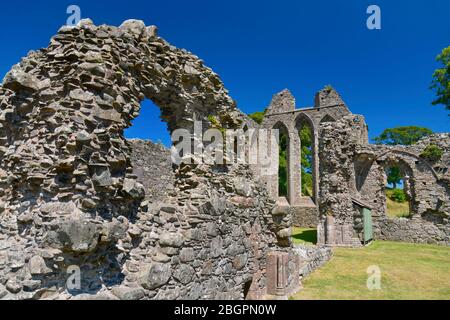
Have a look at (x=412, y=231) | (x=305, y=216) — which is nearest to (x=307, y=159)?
(x=305, y=216)

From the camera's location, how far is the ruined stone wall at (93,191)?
3.16 m

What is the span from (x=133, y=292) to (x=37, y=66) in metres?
3.34

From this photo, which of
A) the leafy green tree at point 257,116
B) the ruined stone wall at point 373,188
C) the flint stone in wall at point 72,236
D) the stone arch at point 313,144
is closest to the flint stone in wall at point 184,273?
the flint stone in wall at point 72,236

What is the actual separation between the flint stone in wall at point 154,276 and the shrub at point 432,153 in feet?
59.1

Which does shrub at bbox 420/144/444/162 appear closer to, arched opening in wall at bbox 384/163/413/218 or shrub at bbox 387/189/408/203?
arched opening in wall at bbox 384/163/413/218

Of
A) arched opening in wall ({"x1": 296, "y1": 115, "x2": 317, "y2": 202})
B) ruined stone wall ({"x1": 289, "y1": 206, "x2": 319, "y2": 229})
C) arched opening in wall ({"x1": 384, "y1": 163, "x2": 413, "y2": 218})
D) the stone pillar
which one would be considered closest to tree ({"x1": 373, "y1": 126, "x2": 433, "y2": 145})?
arched opening in wall ({"x1": 384, "y1": 163, "x2": 413, "y2": 218})

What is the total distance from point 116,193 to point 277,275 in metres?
4.78

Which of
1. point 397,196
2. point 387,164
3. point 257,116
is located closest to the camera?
point 387,164

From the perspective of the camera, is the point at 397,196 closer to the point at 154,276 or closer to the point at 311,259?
the point at 311,259

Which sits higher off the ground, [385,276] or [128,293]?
[128,293]

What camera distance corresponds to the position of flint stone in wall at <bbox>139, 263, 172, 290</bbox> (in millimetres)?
3703

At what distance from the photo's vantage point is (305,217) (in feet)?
75.5

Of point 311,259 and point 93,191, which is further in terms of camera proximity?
point 311,259

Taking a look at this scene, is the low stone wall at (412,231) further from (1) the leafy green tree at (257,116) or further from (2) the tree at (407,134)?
(2) the tree at (407,134)
